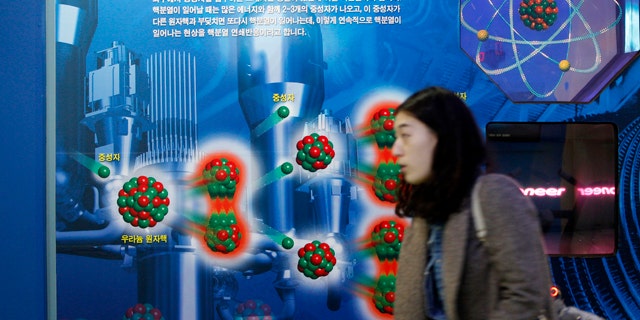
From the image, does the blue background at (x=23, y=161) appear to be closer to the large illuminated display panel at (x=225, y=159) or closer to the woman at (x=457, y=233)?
the large illuminated display panel at (x=225, y=159)

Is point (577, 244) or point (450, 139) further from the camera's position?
point (577, 244)

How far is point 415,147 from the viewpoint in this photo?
155 centimetres

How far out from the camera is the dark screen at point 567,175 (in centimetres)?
268

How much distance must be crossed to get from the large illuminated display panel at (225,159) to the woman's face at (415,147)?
109cm

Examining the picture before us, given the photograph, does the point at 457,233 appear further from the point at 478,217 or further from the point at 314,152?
the point at 314,152

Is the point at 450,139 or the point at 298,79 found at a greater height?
the point at 298,79

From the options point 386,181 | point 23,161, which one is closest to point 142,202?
point 23,161

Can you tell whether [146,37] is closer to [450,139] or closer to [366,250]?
[366,250]

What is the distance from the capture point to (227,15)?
2.67 metres

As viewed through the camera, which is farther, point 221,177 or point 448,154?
point 221,177

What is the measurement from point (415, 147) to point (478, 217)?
205mm

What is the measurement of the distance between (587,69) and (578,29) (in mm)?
152

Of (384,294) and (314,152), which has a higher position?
(314,152)

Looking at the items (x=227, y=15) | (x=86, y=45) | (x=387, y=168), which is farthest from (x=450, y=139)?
(x=86, y=45)
